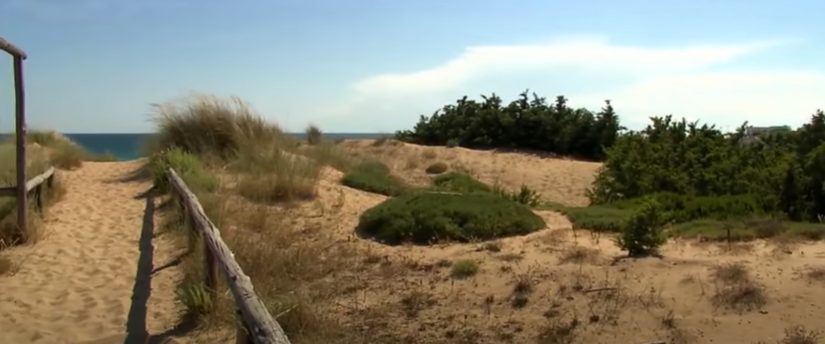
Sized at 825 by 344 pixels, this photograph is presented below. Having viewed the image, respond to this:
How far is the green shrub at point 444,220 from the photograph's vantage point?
9750 mm

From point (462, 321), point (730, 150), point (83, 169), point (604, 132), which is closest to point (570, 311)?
point (462, 321)

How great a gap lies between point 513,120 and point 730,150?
13215 millimetres

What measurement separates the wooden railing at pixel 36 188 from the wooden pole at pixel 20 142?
8 cm

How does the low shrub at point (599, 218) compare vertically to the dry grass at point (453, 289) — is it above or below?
above

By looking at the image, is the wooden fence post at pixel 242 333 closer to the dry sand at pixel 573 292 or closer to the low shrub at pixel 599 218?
the dry sand at pixel 573 292

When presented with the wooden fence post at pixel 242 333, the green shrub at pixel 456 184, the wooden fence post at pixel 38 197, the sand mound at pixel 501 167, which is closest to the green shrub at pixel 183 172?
the wooden fence post at pixel 38 197

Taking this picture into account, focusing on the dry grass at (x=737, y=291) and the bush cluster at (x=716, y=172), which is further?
the bush cluster at (x=716, y=172)

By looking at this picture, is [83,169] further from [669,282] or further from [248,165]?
[669,282]

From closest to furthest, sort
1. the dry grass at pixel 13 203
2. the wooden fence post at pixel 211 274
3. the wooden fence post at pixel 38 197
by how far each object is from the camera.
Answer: the wooden fence post at pixel 211 274
the dry grass at pixel 13 203
the wooden fence post at pixel 38 197

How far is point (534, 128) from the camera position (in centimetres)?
2812

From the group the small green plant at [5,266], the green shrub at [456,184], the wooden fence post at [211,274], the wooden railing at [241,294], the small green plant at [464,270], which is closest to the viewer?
the wooden railing at [241,294]

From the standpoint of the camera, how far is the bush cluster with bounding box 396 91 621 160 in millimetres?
27594

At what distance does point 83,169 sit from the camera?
18.6m

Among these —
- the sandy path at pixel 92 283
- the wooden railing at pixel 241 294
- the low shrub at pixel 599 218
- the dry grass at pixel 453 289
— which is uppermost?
the wooden railing at pixel 241 294
